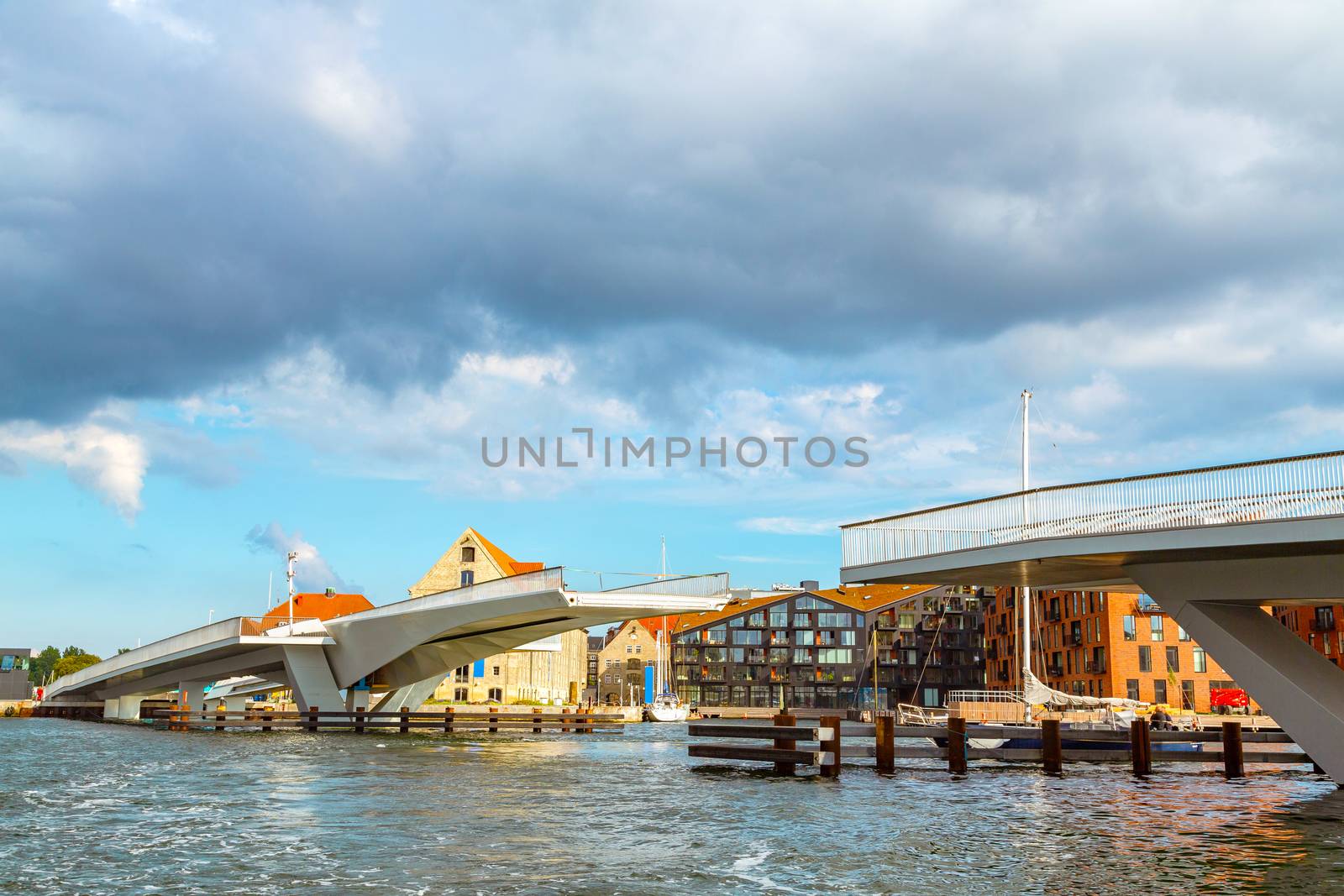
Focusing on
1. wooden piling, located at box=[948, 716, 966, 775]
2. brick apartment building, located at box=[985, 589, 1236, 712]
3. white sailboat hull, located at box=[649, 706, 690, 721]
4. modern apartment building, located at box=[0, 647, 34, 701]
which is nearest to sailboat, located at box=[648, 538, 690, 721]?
white sailboat hull, located at box=[649, 706, 690, 721]

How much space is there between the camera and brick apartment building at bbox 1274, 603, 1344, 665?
259ft

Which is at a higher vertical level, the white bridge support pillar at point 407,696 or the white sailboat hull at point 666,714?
the white bridge support pillar at point 407,696

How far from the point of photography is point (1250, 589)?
2620cm

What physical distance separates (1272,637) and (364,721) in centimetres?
4757

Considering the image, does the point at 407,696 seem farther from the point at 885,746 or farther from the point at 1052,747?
the point at 1052,747

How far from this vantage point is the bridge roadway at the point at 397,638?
4912 centimetres

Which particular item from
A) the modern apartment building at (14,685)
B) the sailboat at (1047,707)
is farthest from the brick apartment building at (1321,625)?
the modern apartment building at (14,685)

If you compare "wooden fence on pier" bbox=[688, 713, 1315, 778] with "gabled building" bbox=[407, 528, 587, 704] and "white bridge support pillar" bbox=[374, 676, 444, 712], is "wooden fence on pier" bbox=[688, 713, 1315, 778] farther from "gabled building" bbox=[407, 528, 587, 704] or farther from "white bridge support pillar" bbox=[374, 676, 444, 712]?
"gabled building" bbox=[407, 528, 587, 704]

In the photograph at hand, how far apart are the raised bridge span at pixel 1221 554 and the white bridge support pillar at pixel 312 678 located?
41.7m

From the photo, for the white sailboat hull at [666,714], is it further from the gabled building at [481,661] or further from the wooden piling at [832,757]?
the wooden piling at [832,757]

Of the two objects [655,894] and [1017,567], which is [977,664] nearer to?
[1017,567]

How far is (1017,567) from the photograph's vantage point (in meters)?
30.7

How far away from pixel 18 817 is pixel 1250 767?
115 feet

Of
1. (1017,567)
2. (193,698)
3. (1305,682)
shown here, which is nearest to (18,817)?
(1017,567)
